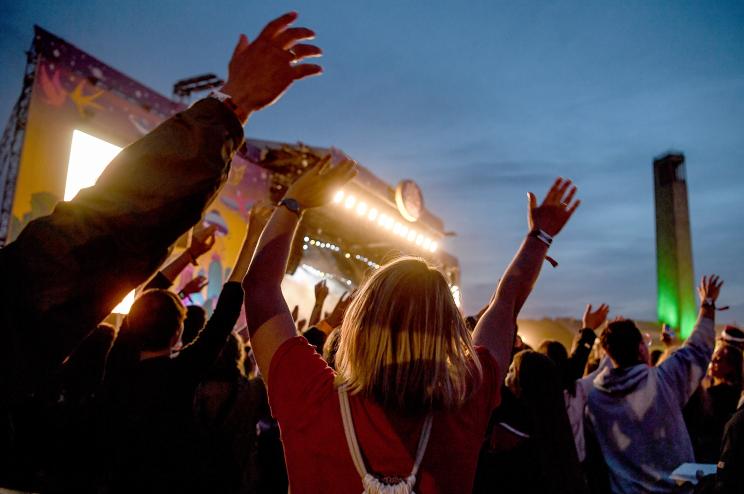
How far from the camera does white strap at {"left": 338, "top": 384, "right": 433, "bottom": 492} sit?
1310mm

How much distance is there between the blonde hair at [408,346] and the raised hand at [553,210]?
0.89 metres

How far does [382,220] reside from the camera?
13.2 m

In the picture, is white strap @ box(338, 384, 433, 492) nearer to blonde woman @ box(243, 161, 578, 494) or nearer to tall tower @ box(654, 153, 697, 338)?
blonde woman @ box(243, 161, 578, 494)

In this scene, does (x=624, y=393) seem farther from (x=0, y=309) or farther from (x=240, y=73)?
(x=0, y=309)

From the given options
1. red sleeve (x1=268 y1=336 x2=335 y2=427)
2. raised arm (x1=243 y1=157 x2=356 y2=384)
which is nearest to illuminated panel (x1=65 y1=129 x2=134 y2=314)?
raised arm (x1=243 y1=157 x2=356 y2=384)

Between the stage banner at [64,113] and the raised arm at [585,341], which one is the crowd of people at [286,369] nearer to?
the raised arm at [585,341]

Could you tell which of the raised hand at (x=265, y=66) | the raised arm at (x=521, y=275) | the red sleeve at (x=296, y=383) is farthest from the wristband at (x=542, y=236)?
the raised hand at (x=265, y=66)

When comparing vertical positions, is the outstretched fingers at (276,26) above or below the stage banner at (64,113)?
below

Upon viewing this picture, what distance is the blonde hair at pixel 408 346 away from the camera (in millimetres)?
1401

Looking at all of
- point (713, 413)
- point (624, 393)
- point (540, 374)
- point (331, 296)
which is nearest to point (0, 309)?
point (540, 374)


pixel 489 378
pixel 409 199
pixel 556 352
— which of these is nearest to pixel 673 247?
pixel 409 199

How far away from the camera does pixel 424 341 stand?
4.76 ft

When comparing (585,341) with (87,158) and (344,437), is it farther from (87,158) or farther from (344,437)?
(87,158)

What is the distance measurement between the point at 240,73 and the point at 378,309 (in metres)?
0.75
